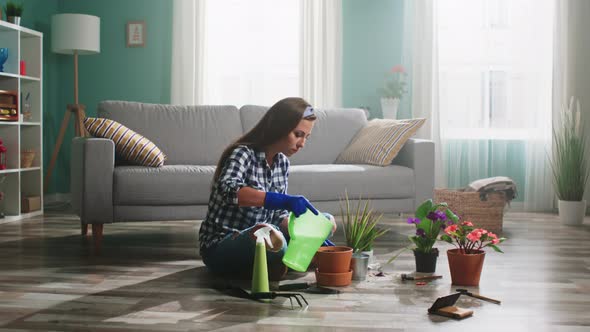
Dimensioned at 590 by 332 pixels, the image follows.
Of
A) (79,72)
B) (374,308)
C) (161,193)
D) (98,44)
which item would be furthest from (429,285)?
(79,72)

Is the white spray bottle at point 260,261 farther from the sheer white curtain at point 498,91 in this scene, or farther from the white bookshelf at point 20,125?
the sheer white curtain at point 498,91

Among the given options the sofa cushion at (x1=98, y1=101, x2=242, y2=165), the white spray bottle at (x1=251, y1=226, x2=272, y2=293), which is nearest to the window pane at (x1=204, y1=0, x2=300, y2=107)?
the sofa cushion at (x1=98, y1=101, x2=242, y2=165)

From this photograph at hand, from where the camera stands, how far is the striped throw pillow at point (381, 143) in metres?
3.82

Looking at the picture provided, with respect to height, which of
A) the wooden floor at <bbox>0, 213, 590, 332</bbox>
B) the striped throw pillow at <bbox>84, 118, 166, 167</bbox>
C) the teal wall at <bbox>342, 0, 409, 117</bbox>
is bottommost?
the wooden floor at <bbox>0, 213, 590, 332</bbox>

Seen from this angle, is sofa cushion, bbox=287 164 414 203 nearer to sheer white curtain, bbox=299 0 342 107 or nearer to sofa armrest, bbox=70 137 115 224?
sofa armrest, bbox=70 137 115 224

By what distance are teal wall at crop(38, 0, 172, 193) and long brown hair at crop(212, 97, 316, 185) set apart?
10.8 feet

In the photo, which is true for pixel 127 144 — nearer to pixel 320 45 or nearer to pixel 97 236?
pixel 97 236

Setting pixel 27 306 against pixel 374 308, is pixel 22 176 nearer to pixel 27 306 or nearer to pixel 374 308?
pixel 27 306

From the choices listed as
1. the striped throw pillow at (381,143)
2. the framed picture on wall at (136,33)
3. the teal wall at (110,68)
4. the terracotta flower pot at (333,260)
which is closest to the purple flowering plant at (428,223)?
the terracotta flower pot at (333,260)

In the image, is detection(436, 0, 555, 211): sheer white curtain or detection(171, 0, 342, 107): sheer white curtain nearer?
detection(436, 0, 555, 211): sheer white curtain

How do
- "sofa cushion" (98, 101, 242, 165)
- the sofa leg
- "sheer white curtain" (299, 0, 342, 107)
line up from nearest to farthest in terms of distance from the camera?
1. the sofa leg
2. "sofa cushion" (98, 101, 242, 165)
3. "sheer white curtain" (299, 0, 342, 107)

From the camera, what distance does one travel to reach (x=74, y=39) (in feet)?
16.7

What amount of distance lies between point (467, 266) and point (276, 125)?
0.93 metres

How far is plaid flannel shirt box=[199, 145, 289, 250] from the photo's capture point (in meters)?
2.36
